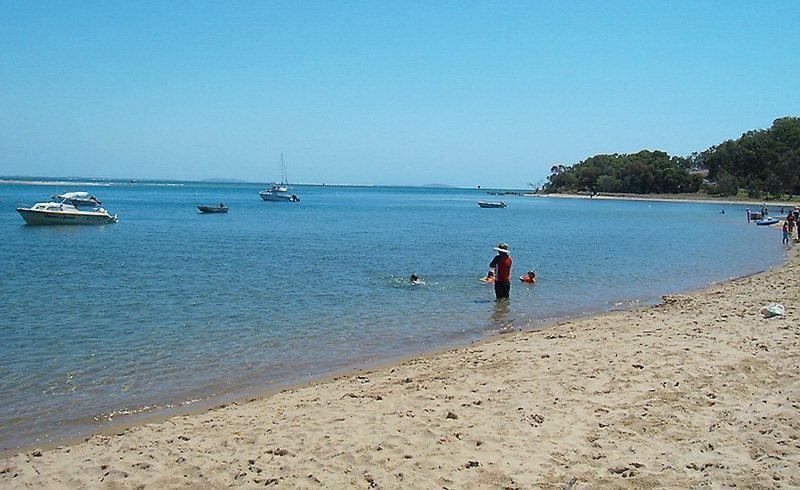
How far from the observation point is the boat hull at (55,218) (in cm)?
5231

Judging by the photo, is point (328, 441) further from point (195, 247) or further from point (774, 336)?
point (195, 247)

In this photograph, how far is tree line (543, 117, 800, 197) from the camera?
120250mm

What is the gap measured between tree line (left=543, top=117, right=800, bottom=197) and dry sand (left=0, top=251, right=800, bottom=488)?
124098mm

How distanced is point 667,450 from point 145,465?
5.54m

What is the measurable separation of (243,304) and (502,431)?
520 inches

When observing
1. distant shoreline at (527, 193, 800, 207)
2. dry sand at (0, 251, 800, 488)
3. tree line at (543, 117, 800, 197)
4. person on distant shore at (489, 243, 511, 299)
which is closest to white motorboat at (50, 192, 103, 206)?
person on distant shore at (489, 243, 511, 299)

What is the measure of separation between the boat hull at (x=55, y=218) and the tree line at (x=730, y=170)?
112058 millimetres

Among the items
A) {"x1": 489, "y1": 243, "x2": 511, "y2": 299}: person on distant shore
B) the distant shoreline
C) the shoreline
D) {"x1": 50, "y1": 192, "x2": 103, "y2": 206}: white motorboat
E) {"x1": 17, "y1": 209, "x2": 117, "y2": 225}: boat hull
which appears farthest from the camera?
the distant shoreline

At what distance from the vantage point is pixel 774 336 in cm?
1199

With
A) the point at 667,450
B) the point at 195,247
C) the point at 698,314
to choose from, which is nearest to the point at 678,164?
the point at 195,247

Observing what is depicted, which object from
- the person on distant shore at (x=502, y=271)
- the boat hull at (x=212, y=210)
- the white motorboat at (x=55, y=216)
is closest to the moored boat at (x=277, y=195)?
the boat hull at (x=212, y=210)

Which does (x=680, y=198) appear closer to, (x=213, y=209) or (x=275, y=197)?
(x=275, y=197)

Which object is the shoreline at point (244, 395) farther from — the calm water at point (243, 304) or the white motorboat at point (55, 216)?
the white motorboat at point (55, 216)

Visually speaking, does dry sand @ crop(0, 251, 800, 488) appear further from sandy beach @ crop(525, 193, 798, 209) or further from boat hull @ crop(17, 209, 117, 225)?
sandy beach @ crop(525, 193, 798, 209)
